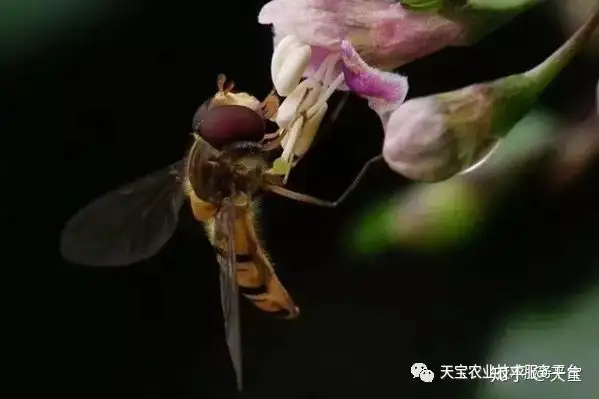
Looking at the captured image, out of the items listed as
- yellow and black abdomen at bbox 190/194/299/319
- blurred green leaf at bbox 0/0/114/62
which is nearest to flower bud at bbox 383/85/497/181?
yellow and black abdomen at bbox 190/194/299/319

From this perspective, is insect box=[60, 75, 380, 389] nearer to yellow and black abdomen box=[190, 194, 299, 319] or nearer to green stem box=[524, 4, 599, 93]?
yellow and black abdomen box=[190, 194, 299, 319]

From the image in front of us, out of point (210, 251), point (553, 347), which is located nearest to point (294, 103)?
point (210, 251)

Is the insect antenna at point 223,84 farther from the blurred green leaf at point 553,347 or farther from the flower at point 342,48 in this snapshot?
the blurred green leaf at point 553,347

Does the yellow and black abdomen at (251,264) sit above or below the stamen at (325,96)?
below

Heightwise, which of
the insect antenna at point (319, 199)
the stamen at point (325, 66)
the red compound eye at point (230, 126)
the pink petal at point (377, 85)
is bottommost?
the insect antenna at point (319, 199)

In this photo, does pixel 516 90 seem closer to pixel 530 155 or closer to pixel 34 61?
pixel 530 155

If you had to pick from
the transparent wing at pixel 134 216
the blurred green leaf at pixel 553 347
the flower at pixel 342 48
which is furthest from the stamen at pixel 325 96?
the blurred green leaf at pixel 553 347

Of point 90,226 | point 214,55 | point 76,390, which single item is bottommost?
point 76,390


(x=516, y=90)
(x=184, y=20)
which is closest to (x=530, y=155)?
(x=516, y=90)
